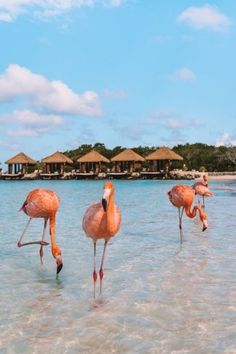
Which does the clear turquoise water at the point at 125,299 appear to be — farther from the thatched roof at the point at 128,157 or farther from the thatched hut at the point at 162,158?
the thatched roof at the point at 128,157

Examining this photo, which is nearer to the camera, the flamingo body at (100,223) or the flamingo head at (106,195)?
the flamingo head at (106,195)

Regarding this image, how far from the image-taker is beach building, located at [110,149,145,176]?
75750 mm

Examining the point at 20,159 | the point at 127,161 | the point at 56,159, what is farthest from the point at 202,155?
the point at 20,159

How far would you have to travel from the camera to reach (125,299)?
23.4 feet

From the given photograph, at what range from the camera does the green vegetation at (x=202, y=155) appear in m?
90.1

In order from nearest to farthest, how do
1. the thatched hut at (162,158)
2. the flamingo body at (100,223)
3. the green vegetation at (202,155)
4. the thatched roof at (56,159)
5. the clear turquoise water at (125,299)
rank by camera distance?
the clear turquoise water at (125,299) < the flamingo body at (100,223) < the thatched hut at (162,158) < the thatched roof at (56,159) < the green vegetation at (202,155)

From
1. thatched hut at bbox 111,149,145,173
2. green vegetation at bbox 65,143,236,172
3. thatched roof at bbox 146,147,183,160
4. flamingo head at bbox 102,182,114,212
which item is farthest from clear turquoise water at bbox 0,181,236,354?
green vegetation at bbox 65,143,236,172

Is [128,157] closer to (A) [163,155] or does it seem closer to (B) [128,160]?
(B) [128,160]

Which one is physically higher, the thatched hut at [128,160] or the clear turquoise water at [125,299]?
the thatched hut at [128,160]

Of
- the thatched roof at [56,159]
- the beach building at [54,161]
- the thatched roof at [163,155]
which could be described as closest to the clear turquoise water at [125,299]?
the thatched roof at [163,155]

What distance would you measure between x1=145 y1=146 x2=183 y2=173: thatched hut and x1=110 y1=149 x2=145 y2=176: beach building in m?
2.27

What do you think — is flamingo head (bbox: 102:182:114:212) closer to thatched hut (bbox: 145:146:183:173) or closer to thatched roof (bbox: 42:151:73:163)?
thatched hut (bbox: 145:146:183:173)

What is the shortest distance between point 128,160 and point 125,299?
226 ft

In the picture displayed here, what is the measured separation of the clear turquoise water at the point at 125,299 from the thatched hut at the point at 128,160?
207 feet
